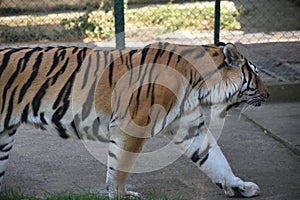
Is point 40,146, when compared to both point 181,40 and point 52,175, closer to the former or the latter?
point 52,175

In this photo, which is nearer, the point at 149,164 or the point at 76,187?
the point at 76,187

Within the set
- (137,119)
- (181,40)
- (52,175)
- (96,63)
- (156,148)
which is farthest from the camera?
(181,40)

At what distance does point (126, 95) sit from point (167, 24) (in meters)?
8.23

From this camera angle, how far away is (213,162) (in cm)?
472

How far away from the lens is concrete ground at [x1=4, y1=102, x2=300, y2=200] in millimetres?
4801

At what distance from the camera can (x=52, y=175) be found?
516 cm

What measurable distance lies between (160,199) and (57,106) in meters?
0.97

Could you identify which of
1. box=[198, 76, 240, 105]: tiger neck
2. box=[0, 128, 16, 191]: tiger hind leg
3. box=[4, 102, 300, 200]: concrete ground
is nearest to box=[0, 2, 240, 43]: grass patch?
box=[4, 102, 300, 200]: concrete ground

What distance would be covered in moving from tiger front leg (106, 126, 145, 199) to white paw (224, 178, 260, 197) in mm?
756

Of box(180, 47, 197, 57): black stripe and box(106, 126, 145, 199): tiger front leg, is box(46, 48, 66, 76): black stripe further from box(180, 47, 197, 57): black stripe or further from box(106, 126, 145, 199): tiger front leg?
box(180, 47, 197, 57): black stripe

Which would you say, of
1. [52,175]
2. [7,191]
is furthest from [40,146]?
[7,191]

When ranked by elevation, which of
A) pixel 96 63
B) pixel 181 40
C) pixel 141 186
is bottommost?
pixel 181 40

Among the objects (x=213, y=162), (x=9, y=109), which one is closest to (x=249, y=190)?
(x=213, y=162)

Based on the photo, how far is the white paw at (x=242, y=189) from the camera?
4.59 meters
